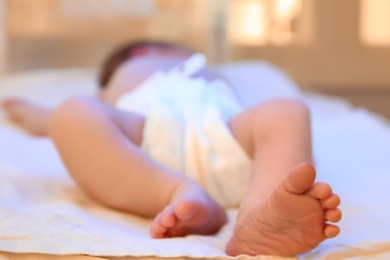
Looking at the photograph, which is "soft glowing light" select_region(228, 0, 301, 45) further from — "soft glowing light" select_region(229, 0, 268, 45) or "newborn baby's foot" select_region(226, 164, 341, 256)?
"newborn baby's foot" select_region(226, 164, 341, 256)

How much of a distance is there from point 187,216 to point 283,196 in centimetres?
13

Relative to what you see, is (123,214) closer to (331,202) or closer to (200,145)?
(200,145)

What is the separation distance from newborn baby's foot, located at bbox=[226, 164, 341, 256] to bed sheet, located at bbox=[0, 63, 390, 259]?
→ 2 centimetres

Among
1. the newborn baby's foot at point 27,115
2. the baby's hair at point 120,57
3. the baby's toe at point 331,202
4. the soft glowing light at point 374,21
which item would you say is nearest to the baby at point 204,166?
the baby's toe at point 331,202

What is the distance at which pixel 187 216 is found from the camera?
723 millimetres

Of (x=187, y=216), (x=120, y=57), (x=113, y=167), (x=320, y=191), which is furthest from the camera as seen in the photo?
(x=120, y=57)

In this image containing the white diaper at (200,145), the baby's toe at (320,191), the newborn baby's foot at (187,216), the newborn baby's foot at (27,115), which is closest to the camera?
the baby's toe at (320,191)

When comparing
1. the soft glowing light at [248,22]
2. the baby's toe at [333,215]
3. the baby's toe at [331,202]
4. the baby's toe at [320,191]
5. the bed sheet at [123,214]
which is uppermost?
the soft glowing light at [248,22]

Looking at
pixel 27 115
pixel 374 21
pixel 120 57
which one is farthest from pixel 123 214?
pixel 374 21

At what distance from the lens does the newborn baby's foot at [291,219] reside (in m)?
0.62

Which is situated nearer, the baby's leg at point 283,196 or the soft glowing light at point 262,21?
the baby's leg at point 283,196

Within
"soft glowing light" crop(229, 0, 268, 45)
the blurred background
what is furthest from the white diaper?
"soft glowing light" crop(229, 0, 268, 45)

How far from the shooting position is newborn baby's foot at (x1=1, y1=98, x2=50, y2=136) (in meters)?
1.33

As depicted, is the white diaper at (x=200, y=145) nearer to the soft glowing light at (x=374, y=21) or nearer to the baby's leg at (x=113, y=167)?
the baby's leg at (x=113, y=167)
